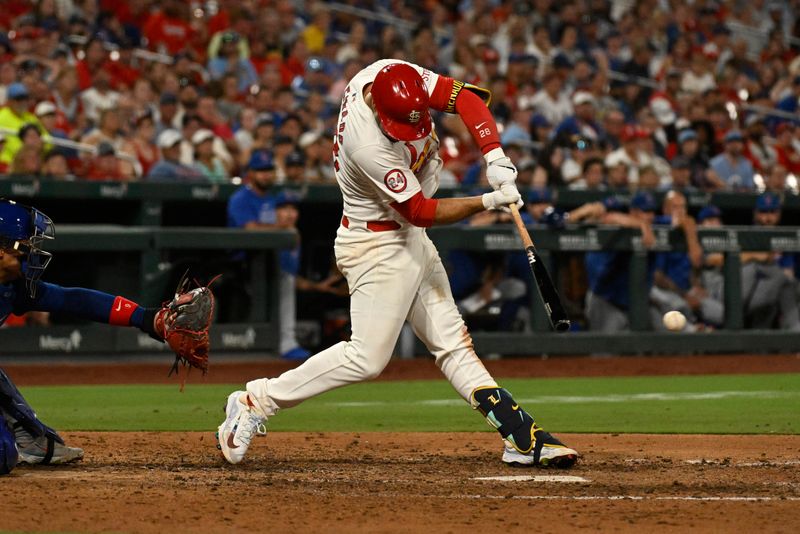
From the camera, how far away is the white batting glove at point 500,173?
540 centimetres

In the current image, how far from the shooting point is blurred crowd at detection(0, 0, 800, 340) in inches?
481

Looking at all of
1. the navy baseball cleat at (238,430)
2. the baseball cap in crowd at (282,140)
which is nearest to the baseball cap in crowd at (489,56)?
the baseball cap in crowd at (282,140)

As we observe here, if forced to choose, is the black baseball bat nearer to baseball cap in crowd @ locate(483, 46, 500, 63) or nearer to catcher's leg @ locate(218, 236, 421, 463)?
catcher's leg @ locate(218, 236, 421, 463)

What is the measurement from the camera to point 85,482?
5.26 m

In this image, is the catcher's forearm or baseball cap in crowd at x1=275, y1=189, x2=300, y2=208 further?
baseball cap in crowd at x1=275, y1=189, x2=300, y2=208

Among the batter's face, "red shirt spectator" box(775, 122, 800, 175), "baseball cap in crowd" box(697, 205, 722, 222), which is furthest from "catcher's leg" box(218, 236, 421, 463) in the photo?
"red shirt spectator" box(775, 122, 800, 175)

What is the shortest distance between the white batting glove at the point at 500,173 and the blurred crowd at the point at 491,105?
6352 millimetres

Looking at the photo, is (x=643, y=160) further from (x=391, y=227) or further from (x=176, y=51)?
(x=391, y=227)

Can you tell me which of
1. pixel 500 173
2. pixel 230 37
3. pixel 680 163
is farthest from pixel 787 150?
pixel 500 173

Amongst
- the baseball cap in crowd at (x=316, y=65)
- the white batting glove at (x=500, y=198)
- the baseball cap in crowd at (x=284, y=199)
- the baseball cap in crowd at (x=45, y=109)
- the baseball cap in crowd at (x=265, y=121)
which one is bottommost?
the baseball cap in crowd at (x=284, y=199)

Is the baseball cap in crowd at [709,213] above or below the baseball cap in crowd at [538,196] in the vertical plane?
below

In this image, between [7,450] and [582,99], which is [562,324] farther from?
[582,99]

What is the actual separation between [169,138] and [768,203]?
21.1 feet

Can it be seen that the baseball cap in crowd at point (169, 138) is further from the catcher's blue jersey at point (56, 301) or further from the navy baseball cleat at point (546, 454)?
the navy baseball cleat at point (546, 454)
